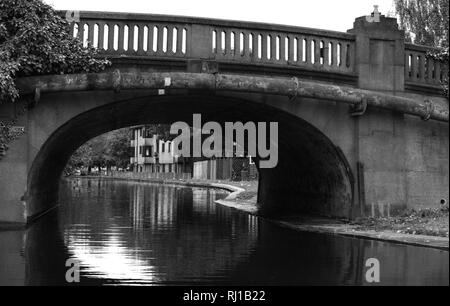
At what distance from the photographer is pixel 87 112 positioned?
50.3ft

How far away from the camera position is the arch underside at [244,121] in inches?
640

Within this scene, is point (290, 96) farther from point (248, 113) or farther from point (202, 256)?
point (202, 256)

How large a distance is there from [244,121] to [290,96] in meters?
5.03

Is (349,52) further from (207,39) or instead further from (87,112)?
(87,112)

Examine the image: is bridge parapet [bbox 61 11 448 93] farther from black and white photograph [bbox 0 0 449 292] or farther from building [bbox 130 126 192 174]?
building [bbox 130 126 192 174]

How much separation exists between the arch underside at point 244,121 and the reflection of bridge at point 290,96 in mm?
85

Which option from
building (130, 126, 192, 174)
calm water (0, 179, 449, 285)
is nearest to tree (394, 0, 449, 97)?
calm water (0, 179, 449, 285)

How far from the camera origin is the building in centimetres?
8162

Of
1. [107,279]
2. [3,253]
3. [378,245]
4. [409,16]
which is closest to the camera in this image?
[107,279]

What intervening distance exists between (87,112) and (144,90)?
1657mm

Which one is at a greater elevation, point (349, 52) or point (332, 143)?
point (349, 52)
